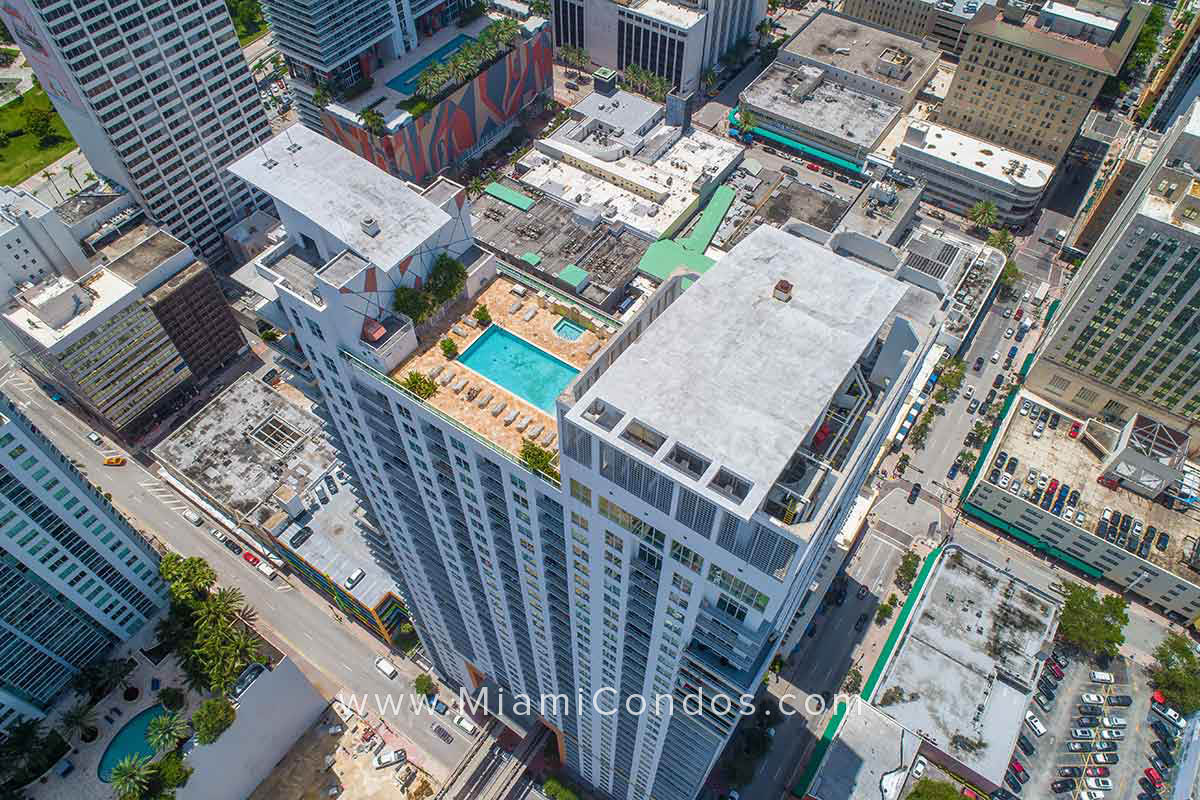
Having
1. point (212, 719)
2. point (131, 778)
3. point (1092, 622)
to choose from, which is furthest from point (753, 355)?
point (1092, 622)

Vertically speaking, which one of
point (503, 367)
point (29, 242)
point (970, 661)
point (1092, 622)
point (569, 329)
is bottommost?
point (29, 242)

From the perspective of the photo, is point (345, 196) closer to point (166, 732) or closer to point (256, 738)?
point (166, 732)

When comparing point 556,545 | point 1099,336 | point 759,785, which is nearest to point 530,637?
point 556,545

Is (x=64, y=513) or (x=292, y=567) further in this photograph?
(x=292, y=567)

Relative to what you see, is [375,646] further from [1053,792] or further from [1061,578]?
[1061,578]

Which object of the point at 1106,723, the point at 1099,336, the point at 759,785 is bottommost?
the point at 759,785

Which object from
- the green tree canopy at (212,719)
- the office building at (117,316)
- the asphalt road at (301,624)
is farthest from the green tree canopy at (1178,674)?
the office building at (117,316)
